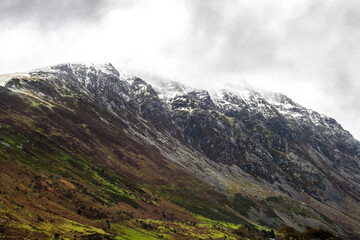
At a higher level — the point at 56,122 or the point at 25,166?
the point at 56,122

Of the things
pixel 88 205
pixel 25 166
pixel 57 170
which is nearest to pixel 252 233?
pixel 88 205

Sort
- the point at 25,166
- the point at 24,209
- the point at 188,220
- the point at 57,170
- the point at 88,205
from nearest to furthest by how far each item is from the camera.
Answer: the point at 24,209 < the point at 88,205 < the point at 25,166 < the point at 57,170 < the point at 188,220

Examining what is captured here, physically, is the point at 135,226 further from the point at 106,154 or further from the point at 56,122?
the point at 56,122

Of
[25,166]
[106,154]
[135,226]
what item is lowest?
[135,226]

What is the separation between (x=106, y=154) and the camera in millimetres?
173500

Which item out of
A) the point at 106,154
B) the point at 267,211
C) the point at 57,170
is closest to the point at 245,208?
the point at 267,211

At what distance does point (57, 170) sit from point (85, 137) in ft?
259

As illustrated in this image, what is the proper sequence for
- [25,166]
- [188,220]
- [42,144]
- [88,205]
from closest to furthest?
[88,205], [25,166], [188,220], [42,144]

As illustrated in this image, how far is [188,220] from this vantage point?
117938mm

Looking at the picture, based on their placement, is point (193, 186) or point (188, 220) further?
point (193, 186)

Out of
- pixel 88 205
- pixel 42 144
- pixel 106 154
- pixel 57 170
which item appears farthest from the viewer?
pixel 106 154

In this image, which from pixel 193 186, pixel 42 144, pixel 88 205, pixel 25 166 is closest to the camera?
pixel 88 205

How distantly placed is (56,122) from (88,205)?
114 metres

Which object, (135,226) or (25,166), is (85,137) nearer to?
(25,166)
